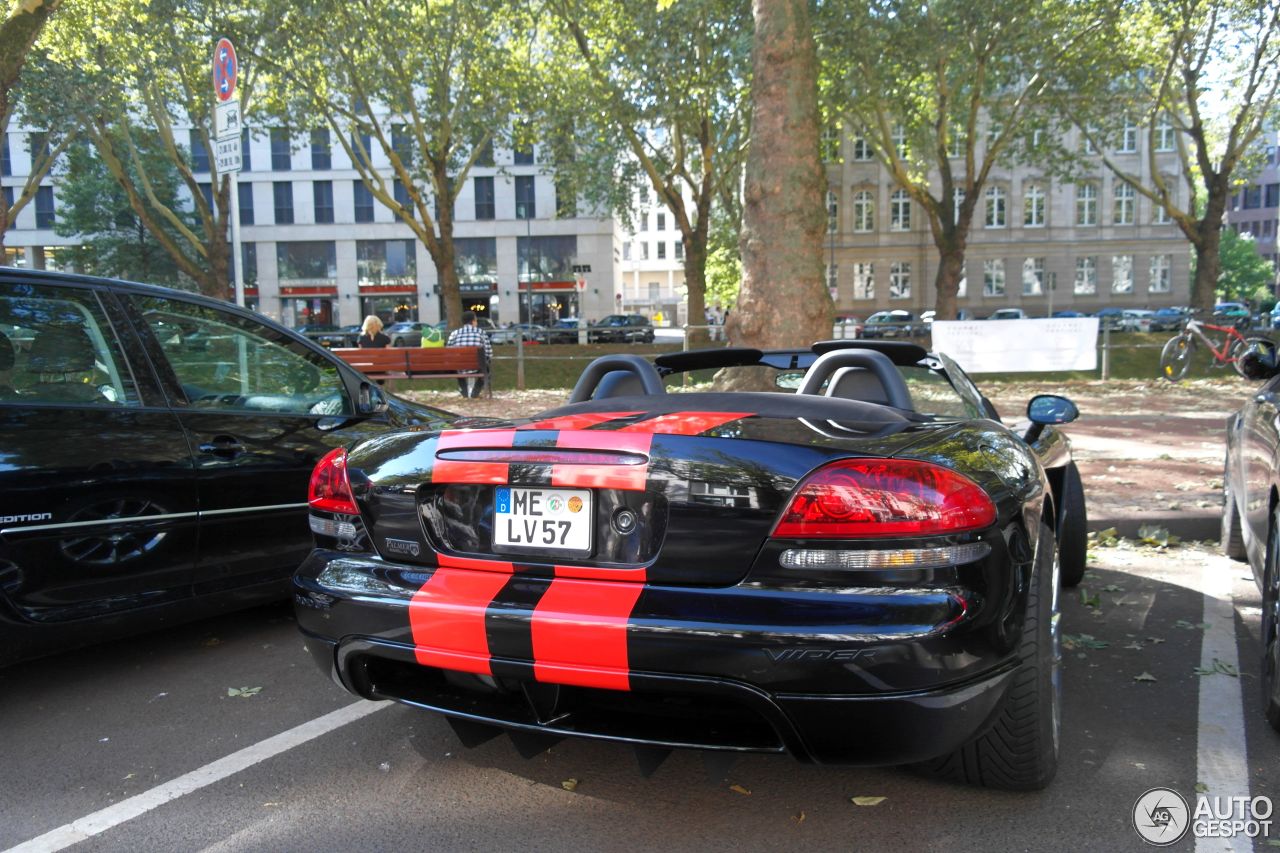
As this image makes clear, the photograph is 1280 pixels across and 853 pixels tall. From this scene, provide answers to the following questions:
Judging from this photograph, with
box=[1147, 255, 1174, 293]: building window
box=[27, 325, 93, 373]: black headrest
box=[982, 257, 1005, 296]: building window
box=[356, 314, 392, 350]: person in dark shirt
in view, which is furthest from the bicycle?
box=[1147, 255, 1174, 293]: building window

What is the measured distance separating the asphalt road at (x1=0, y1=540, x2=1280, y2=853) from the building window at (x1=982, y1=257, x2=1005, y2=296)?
197 ft

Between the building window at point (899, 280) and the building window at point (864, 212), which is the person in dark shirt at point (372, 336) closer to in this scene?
the building window at point (899, 280)

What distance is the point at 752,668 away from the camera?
2.13m

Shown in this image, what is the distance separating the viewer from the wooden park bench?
15383 millimetres

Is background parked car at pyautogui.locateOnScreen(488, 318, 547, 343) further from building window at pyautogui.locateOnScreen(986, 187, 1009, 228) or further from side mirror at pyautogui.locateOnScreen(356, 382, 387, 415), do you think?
building window at pyautogui.locateOnScreen(986, 187, 1009, 228)

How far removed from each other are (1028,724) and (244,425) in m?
3.21

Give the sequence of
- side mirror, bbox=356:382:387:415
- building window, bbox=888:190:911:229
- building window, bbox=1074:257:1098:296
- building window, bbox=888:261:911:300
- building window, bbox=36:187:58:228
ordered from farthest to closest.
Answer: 1. building window, bbox=888:261:911:300
2. building window, bbox=888:190:911:229
3. building window, bbox=1074:257:1098:296
4. building window, bbox=36:187:58:228
5. side mirror, bbox=356:382:387:415

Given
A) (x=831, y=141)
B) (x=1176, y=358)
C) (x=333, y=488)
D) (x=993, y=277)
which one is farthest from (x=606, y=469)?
(x=993, y=277)

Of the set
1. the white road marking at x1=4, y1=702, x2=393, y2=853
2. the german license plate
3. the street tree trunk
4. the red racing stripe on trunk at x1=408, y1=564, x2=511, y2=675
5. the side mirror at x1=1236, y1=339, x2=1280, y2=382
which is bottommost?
the white road marking at x1=4, y1=702, x2=393, y2=853

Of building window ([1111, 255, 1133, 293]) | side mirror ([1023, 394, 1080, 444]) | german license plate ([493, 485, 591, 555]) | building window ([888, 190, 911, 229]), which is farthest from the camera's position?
building window ([888, 190, 911, 229])

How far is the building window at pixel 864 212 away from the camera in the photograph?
2367 inches

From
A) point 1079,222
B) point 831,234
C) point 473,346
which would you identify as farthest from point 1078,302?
point 473,346

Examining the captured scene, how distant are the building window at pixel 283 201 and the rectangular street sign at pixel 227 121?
2071 inches

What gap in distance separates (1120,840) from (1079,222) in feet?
208
